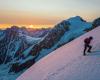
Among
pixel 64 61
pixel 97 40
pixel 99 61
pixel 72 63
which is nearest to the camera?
pixel 99 61

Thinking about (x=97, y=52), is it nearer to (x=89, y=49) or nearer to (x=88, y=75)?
(x=89, y=49)

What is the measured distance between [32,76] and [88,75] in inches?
323

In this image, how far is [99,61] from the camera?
1923 centimetres

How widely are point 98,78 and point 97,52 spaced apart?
5482 mm

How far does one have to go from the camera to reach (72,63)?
70.2 ft

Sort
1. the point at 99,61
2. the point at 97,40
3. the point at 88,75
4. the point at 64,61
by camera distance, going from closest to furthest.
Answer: the point at 88,75 → the point at 99,61 → the point at 64,61 → the point at 97,40

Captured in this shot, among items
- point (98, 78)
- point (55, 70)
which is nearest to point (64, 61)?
point (55, 70)

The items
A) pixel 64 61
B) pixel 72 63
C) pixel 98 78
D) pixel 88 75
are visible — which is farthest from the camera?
pixel 64 61

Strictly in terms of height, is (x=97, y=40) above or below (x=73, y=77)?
above

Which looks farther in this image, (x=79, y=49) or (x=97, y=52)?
(x=79, y=49)

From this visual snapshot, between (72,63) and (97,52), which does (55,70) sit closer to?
(72,63)

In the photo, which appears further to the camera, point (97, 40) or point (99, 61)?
point (97, 40)

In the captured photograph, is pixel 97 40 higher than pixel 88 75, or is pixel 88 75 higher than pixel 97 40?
pixel 97 40

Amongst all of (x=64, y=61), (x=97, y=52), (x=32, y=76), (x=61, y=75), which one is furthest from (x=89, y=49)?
(x=32, y=76)
